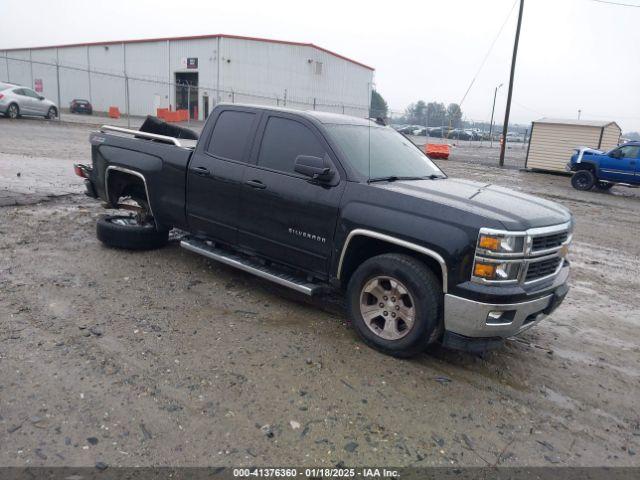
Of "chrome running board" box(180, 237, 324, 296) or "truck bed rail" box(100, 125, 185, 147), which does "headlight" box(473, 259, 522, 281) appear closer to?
"chrome running board" box(180, 237, 324, 296)

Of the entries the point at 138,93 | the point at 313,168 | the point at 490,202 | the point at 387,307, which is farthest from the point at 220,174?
the point at 138,93

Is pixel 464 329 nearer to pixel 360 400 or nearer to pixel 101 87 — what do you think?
pixel 360 400

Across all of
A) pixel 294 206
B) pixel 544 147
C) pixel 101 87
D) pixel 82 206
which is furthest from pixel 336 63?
pixel 294 206

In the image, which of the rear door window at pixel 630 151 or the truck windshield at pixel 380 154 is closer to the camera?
the truck windshield at pixel 380 154

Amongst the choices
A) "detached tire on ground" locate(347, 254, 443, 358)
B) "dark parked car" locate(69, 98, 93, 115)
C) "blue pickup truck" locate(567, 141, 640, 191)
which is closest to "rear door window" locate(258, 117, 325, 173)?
"detached tire on ground" locate(347, 254, 443, 358)

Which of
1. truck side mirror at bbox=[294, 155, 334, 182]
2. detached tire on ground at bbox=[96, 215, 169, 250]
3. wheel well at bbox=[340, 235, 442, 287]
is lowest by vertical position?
detached tire on ground at bbox=[96, 215, 169, 250]

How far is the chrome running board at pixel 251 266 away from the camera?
461cm

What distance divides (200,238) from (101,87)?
49742 millimetres

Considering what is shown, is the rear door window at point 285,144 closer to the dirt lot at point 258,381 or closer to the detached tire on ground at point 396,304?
the detached tire on ground at point 396,304

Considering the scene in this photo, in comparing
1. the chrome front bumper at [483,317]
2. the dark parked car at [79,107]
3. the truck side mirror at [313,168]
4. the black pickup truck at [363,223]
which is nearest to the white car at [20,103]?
the dark parked car at [79,107]

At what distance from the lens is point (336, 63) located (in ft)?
169

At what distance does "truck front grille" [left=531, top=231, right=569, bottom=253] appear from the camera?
3.85m

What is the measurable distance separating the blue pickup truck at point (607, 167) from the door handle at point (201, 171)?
1609 centimetres

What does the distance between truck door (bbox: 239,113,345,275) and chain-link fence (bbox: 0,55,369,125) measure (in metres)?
36.2
